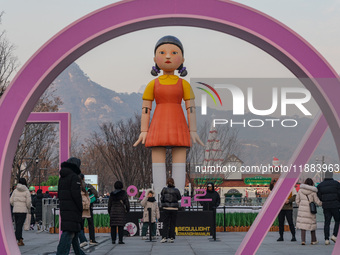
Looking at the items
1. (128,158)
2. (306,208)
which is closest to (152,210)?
(306,208)

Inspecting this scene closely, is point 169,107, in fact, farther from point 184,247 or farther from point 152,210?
point 184,247

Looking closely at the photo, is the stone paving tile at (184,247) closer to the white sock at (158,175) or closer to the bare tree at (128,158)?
the white sock at (158,175)

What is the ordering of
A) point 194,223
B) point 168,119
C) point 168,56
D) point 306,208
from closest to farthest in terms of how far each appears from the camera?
point 306,208, point 168,56, point 168,119, point 194,223

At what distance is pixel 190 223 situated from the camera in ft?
69.8

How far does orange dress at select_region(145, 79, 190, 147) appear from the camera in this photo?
20734mm

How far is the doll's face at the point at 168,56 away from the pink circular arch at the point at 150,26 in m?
9.71

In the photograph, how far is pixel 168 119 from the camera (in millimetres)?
20750

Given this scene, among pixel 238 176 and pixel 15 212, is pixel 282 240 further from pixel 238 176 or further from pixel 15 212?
pixel 238 176

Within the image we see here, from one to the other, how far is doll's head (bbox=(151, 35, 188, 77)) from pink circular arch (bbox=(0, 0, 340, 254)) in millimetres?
9701

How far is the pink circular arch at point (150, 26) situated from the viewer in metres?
10.2

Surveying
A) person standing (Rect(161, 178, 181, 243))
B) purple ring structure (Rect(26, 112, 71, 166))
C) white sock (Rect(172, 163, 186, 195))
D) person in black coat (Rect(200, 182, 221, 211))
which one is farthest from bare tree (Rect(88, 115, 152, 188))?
person standing (Rect(161, 178, 181, 243))

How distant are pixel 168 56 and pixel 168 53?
0.15 metres

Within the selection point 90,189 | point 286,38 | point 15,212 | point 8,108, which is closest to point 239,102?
point 286,38

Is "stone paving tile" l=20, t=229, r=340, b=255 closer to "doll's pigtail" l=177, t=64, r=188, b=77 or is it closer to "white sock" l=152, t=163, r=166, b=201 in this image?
"white sock" l=152, t=163, r=166, b=201
